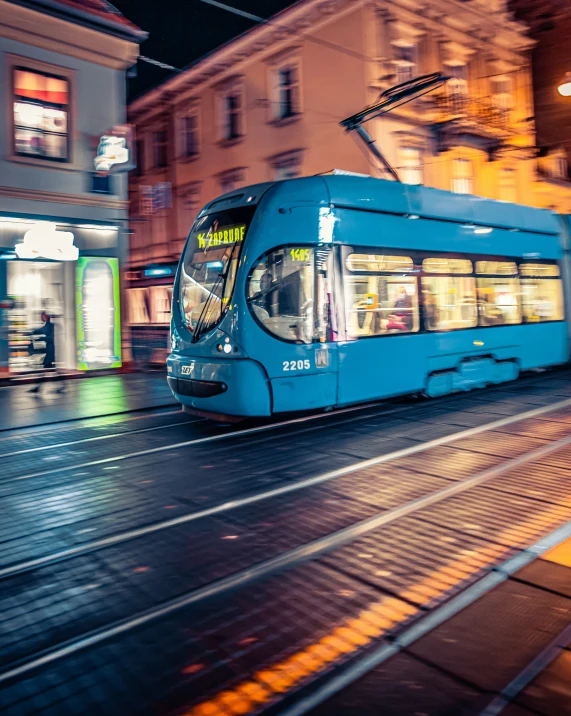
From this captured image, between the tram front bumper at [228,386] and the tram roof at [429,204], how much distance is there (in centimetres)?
263

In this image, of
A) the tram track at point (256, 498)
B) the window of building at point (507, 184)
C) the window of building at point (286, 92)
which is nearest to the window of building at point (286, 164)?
the window of building at point (286, 92)

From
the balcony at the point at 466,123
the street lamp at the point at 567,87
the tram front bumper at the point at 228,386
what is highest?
the balcony at the point at 466,123

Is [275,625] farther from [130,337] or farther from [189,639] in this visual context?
[130,337]

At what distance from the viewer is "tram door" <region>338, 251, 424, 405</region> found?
8656 millimetres

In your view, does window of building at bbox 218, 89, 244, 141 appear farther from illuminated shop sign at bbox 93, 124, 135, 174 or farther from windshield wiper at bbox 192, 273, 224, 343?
windshield wiper at bbox 192, 273, 224, 343

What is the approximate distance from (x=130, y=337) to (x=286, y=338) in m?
10.0

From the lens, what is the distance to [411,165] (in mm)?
20844

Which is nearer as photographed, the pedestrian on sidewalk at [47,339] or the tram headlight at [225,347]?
the tram headlight at [225,347]

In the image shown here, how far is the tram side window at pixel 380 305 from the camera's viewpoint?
8.71 m

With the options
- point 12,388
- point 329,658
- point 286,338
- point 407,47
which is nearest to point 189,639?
point 329,658

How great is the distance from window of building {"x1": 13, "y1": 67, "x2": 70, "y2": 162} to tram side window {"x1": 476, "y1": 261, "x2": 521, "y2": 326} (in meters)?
10.5

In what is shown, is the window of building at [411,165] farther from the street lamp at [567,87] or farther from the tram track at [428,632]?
the tram track at [428,632]

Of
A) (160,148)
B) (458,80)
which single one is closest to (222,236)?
(458,80)

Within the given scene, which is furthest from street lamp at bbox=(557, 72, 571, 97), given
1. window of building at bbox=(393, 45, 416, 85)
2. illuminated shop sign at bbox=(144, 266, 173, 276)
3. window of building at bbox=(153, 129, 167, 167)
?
window of building at bbox=(153, 129, 167, 167)
